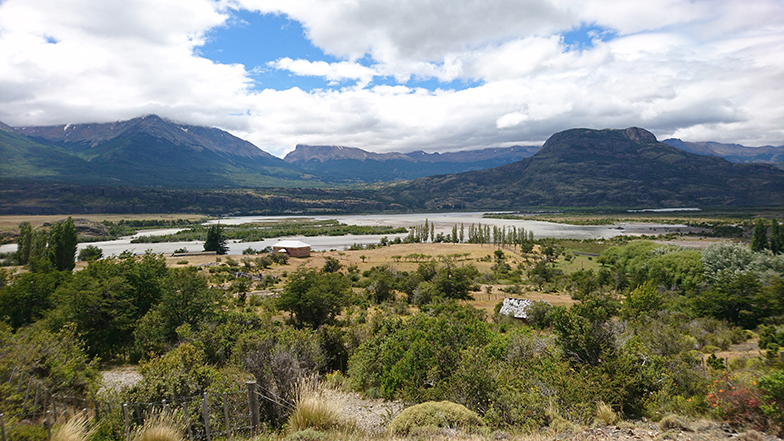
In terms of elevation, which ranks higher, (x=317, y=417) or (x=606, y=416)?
(x=317, y=417)

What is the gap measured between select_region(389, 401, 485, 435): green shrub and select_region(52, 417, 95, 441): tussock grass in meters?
5.50

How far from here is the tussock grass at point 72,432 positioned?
6.41 metres

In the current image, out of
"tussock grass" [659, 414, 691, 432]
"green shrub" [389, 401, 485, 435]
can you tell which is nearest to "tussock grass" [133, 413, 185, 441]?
"green shrub" [389, 401, 485, 435]

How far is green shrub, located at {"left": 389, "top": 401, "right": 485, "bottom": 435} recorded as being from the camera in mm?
7215

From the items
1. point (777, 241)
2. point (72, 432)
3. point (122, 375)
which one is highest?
point (72, 432)

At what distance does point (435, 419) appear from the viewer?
734 cm

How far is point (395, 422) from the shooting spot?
A: 24.4ft

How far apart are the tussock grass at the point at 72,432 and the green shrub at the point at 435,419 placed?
217 inches

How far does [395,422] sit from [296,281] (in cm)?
1643

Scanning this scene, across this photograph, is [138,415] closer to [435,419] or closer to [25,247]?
[435,419]

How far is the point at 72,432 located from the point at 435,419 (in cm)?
654

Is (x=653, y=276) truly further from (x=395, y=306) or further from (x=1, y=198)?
(x=1, y=198)

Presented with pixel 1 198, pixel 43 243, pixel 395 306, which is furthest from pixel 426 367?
pixel 1 198

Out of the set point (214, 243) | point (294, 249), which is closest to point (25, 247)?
point (214, 243)
